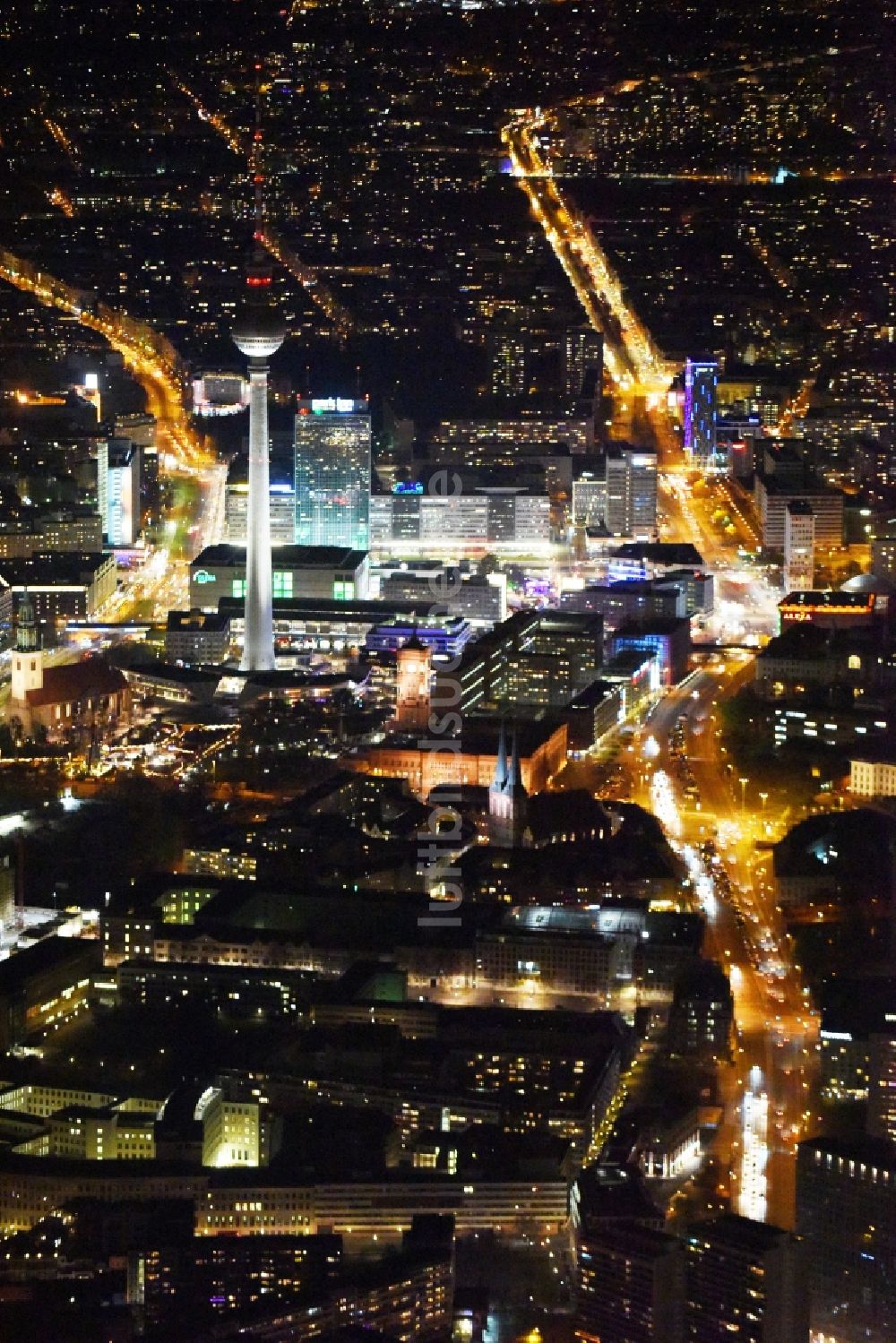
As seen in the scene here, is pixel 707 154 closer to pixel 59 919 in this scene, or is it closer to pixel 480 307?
pixel 480 307

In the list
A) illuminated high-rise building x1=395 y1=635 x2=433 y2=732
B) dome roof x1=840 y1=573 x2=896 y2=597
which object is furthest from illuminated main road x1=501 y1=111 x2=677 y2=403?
illuminated high-rise building x1=395 y1=635 x2=433 y2=732

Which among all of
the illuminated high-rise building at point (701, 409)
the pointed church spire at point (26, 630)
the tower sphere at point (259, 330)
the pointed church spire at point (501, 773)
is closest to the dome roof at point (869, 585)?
the tower sphere at point (259, 330)

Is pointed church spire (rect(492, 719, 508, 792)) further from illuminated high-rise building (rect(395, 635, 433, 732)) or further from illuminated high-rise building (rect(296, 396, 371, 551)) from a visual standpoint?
illuminated high-rise building (rect(296, 396, 371, 551))

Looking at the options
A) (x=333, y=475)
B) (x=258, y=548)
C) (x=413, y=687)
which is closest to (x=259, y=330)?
(x=258, y=548)

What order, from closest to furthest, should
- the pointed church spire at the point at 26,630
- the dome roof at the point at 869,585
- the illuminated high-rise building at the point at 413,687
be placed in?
1. the illuminated high-rise building at the point at 413,687
2. the pointed church spire at the point at 26,630
3. the dome roof at the point at 869,585

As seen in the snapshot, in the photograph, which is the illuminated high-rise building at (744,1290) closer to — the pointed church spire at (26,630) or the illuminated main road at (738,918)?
the illuminated main road at (738,918)

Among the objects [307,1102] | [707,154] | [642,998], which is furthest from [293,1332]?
[707,154]

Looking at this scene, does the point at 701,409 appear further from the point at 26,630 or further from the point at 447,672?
the point at 26,630
